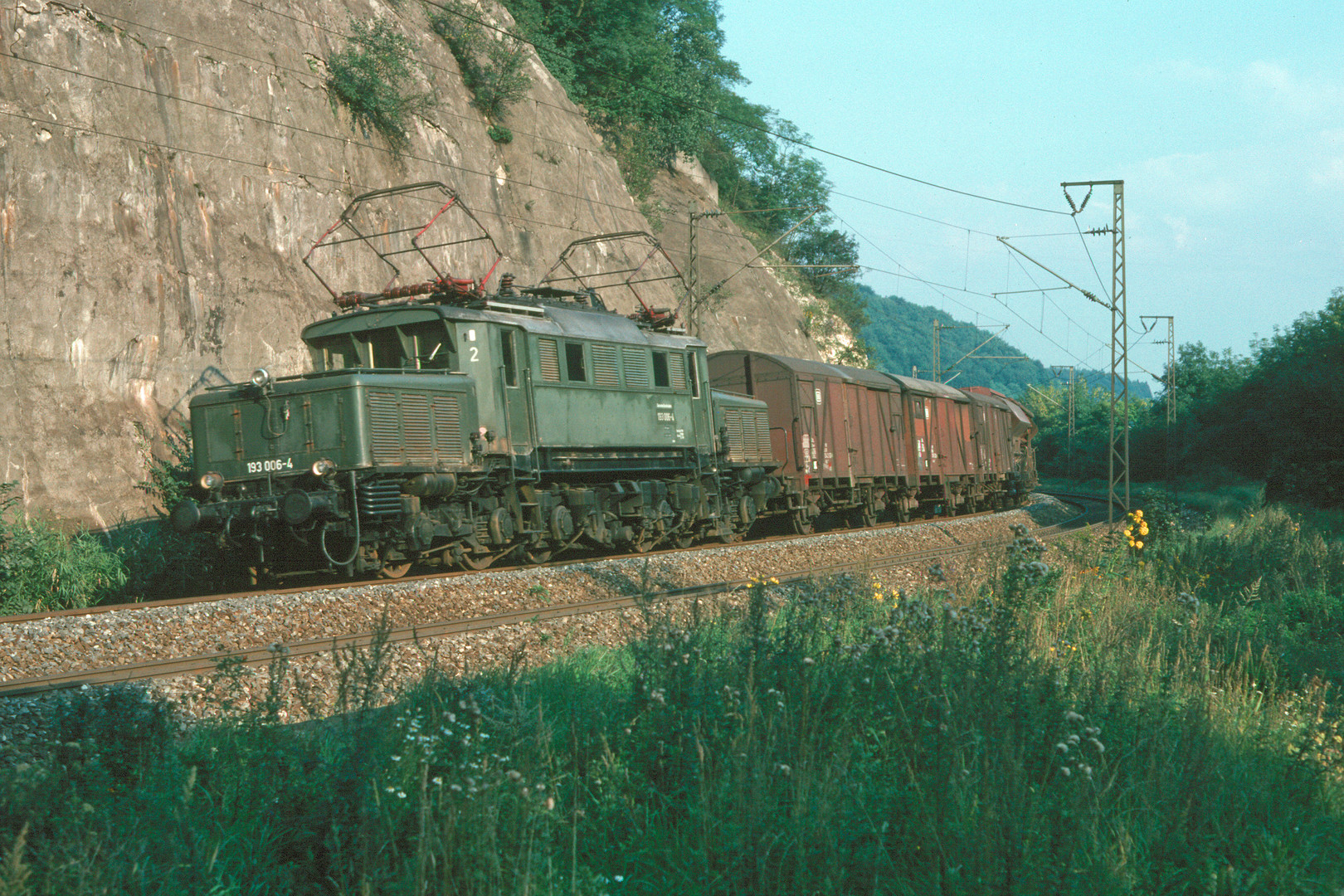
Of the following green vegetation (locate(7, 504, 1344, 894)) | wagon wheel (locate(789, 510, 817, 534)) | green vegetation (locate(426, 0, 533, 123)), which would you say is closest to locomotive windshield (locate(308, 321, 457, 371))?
green vegetation (locate(7, 504, 1344, 894))

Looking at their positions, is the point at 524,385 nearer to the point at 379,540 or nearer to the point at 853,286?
the point at 379,540

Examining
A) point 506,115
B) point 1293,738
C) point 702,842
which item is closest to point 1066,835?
point 702,842

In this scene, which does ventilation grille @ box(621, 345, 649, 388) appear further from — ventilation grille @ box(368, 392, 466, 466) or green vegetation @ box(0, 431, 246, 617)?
green vegetation @ box(0, 431, 246, 617)

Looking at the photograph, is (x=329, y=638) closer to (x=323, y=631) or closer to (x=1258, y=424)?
(x=323, y=631)

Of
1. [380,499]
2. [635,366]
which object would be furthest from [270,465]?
[635,366]

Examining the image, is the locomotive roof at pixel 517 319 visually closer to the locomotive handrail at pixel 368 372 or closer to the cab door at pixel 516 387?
the cab door at pixel 516 387

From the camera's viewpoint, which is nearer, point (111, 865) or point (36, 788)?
point (111, 865)

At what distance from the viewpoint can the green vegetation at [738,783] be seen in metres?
3.97

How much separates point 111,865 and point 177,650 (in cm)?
622

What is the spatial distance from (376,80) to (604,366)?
13636 millimetres

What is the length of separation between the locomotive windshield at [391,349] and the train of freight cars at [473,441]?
25 millimetres

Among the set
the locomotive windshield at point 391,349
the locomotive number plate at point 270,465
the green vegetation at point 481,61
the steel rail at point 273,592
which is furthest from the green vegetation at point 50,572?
the green vegetation at point 481,61

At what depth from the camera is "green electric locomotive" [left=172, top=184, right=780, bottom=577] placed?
12695 mm

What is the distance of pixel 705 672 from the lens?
5789 millimetres
